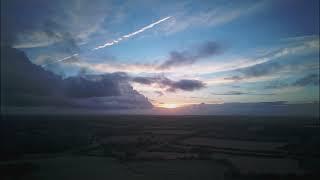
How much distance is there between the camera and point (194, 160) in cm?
1853

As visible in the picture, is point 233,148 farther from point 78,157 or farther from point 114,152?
point 78,157

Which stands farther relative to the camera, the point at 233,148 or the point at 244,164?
the point at 233,148

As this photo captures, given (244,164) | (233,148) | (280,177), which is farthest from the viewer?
(233,148)

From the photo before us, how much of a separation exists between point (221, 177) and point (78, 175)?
5.91 m

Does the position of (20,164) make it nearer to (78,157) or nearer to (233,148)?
(78,157)

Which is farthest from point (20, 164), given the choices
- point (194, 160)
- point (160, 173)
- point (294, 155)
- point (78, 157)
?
point (294, 155)

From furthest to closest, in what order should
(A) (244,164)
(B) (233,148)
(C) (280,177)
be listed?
1. (B) (233,148)
2. (A) (244,164)
3. (C) (280,177)

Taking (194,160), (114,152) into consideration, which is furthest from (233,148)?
(114,152)

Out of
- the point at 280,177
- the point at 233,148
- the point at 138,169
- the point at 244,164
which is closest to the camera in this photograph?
the point at 280,177

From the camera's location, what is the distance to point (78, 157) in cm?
1919

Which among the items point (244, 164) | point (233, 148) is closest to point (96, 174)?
point (244, 164)

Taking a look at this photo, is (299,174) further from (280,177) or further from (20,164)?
(20,164)

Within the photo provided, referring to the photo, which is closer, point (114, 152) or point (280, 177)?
point (280, 177)

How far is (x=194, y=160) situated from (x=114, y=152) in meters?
5.24
